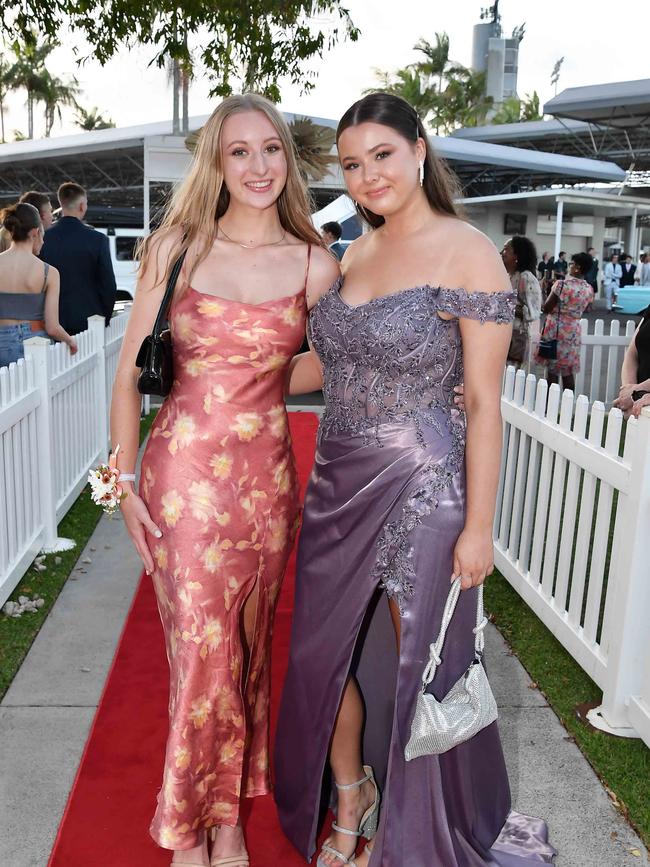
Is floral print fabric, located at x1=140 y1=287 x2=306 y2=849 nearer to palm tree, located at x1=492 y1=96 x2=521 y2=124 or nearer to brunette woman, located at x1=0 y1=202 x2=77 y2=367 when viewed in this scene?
brunette woman, located at x1=0 y1=202 x2=77 y2=367

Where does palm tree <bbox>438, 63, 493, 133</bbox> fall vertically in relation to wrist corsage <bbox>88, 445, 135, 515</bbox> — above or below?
above

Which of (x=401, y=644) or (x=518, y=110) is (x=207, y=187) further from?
(x=518, y=110)

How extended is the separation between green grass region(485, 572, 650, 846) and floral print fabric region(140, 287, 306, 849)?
1.43 meters

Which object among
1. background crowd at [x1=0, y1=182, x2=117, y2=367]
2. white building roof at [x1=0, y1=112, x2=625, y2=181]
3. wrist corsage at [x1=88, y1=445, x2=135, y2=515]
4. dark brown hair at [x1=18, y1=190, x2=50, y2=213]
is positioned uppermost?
white building roof at [x1=0, y1=112, x2=625, y2=181]

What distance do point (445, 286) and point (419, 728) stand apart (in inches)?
45.8

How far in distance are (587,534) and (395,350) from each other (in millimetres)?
1995

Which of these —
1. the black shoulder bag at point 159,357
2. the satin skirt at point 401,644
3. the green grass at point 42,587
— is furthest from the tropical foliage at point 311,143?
the satin skirt at point 401,644

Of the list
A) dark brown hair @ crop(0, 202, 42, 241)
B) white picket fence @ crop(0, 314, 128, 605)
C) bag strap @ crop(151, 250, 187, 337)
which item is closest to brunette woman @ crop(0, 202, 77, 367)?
dark brown hair @ crop(0, 202, 42, 241)

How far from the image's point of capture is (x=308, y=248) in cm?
265

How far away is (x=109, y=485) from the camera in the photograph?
99.1 inches

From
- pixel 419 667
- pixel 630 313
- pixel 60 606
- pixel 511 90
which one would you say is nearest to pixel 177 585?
pixel 419 667

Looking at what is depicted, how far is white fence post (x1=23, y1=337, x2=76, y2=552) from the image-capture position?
17.2ft

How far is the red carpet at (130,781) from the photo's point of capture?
268cm

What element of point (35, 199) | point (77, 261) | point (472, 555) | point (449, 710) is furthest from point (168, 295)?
point (35, 199)
